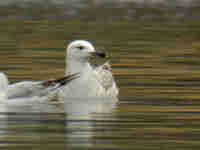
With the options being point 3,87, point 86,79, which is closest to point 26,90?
point 3,87

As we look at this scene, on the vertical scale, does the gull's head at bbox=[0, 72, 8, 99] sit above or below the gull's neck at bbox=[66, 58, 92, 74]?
below

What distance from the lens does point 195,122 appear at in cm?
1320

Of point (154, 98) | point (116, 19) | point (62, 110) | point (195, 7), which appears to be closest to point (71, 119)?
point (62, 110)

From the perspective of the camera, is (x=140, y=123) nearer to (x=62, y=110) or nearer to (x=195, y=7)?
(x=62, y=110)

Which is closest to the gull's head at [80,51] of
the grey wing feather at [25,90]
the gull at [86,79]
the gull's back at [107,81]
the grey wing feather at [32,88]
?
the gull at [86,79]

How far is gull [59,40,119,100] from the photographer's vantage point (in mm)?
15922

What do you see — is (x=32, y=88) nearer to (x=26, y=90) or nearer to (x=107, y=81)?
(x=26, y=90)

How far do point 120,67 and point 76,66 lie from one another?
355cm

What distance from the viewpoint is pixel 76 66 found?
16.4 meters

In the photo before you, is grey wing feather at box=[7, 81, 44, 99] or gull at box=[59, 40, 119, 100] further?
gull at box=[59, 40, 119, 100]

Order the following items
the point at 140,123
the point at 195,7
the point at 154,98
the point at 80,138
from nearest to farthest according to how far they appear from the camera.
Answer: the point at 80,138, the point at 140,123, the point at 154,98, the point at 195,7

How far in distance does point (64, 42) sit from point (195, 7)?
48.4ft

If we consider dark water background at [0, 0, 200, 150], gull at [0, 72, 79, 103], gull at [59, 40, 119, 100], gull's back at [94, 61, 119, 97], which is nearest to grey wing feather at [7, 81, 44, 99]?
gull at [0, 72, 79, 103]

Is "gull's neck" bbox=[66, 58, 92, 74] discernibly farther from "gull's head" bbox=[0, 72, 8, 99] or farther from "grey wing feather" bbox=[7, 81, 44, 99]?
"gull's head" bbox=[0, 72, 8, 99]
